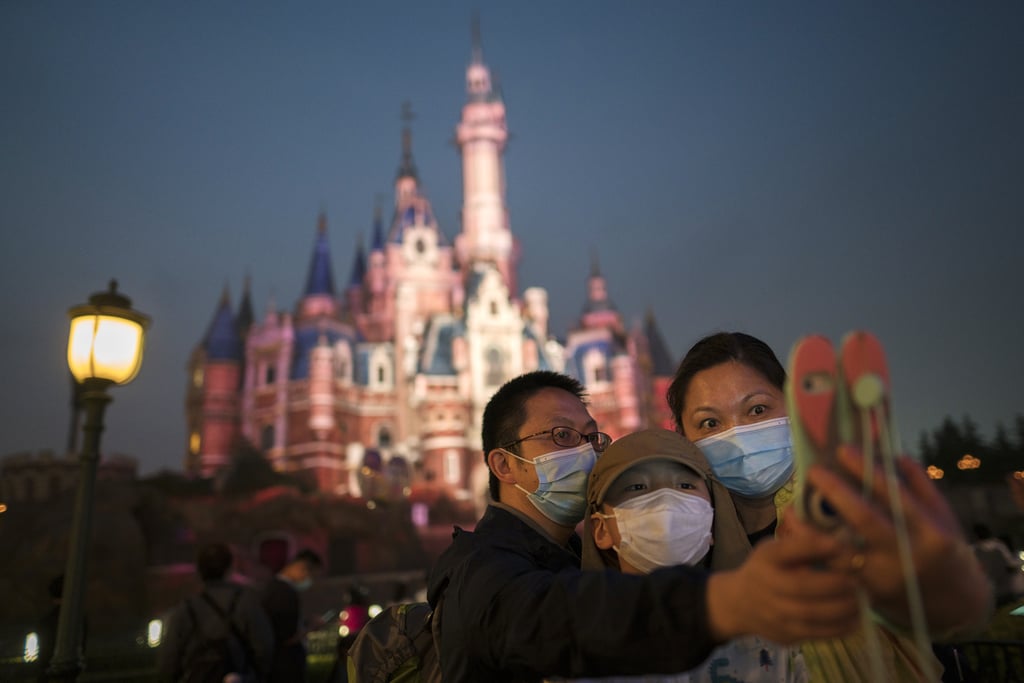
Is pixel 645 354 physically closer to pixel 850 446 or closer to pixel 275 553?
pixel 275 553

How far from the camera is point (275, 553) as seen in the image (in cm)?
2717

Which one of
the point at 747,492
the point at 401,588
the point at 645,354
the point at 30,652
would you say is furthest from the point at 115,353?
the point at 645,354

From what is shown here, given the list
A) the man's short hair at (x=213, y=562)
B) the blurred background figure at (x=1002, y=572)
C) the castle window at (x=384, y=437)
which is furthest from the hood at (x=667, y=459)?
the castle window at (x=384, y=437)

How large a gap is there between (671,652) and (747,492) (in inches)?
57.8

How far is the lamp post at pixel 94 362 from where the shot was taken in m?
5.13

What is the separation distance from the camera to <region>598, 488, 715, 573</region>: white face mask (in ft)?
6.65

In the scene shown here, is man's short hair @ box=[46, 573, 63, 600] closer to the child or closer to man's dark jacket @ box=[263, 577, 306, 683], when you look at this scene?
man's dark jacket @ box=[263, 577, 306, 683]

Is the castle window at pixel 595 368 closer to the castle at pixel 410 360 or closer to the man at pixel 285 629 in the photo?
the castle at pixel 410 360

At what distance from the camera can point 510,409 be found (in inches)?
106

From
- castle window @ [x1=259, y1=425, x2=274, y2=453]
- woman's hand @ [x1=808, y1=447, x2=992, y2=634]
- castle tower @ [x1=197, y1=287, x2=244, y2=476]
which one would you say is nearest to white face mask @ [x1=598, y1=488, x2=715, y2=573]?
woman's hand @ [x1=808, y1=447, x2=992, y2=634]

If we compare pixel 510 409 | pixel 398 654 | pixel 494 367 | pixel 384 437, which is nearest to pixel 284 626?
pixel 398 654

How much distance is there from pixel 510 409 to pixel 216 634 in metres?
3.23

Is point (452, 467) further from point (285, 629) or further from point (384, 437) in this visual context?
point (285, 629)

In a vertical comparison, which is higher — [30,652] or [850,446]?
[850,446]
